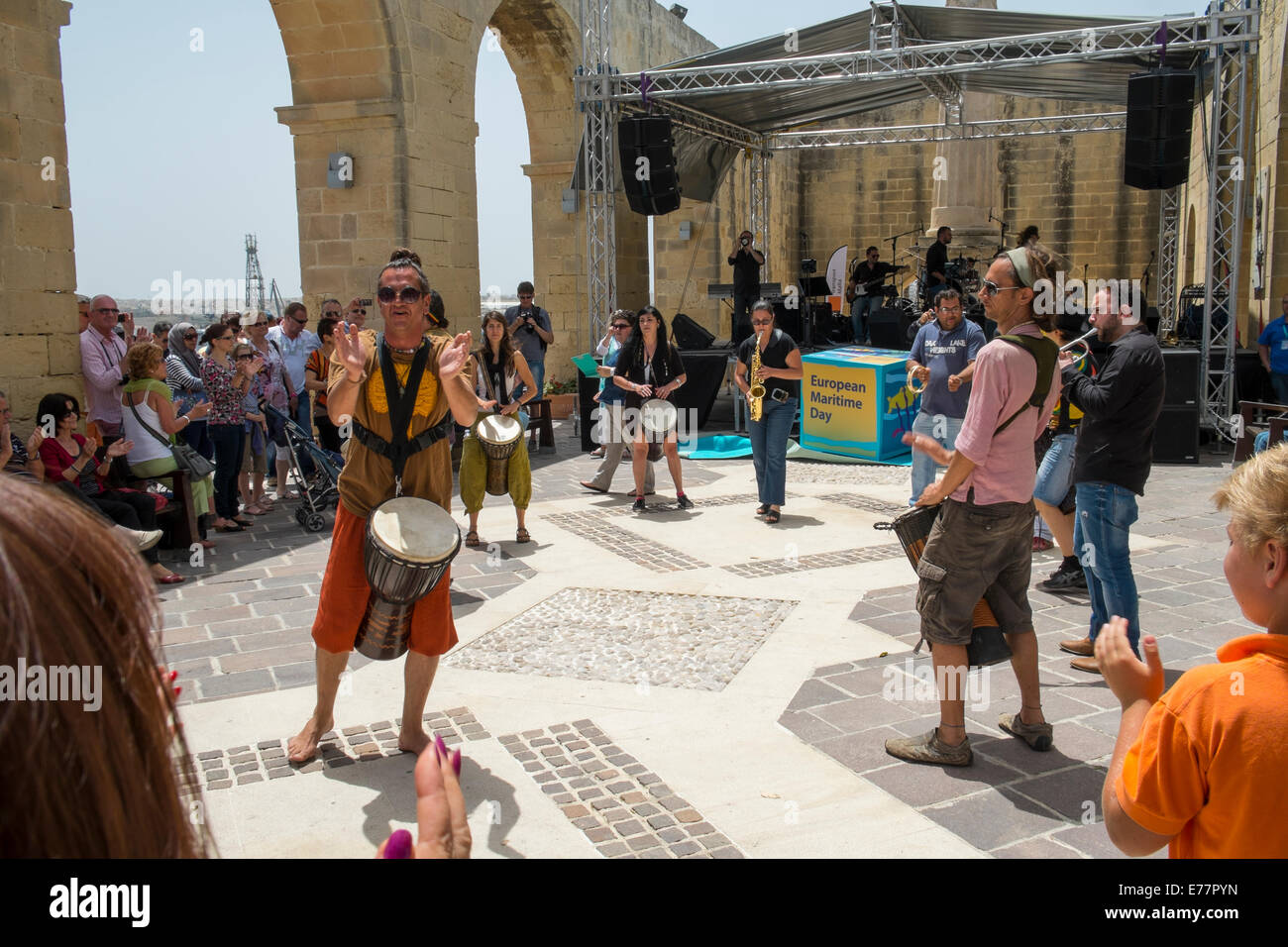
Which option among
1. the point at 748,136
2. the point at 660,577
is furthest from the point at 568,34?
the point at 660,577

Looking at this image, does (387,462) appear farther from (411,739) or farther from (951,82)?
(951,82)

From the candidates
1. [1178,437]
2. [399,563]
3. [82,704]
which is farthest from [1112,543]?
[1178,437]

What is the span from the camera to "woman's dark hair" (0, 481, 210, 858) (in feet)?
2.77

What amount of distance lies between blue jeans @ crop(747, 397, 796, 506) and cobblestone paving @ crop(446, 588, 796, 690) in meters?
2.44

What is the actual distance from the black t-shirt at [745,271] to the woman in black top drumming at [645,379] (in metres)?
7.16

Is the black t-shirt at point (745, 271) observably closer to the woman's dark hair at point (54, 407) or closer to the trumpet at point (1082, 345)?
the trumpet at point (1082, 345)

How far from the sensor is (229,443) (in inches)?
344

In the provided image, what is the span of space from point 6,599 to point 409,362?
3.43 metres

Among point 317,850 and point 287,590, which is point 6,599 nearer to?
point 317,850

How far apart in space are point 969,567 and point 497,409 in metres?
4.90

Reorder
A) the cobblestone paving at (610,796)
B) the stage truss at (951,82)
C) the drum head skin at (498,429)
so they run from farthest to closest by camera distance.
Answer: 1. the stage truss at (951,82)
2. the drum head skin at (498,429)
3. the cobblestone paving at (610,796)

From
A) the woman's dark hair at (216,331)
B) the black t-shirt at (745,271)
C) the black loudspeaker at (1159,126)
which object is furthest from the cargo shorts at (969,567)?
the black t-shirt at (745,271)

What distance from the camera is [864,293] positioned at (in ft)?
61.5

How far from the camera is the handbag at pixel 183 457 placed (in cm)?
769
